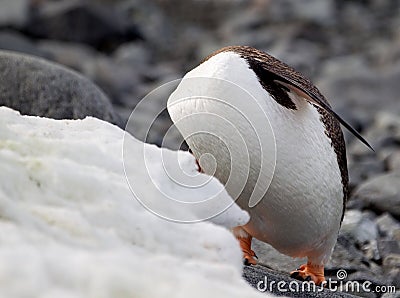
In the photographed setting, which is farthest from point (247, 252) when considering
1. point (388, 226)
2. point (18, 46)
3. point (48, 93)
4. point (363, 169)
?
point (18, 46)

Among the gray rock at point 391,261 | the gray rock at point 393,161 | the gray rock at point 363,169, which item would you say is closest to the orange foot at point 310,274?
the gray rock at point 391,261

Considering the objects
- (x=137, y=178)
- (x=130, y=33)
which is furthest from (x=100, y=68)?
(x=137, y=178)

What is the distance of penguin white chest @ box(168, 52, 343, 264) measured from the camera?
10.9 feet

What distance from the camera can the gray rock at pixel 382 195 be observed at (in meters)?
5.82

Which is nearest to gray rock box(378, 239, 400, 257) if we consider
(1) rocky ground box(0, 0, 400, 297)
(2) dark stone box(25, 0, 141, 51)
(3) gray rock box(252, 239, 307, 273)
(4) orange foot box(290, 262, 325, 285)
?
(1) rocky ground box(0, 0, 400, 297)

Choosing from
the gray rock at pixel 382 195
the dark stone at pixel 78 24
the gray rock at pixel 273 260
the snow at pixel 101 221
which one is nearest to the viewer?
the snow at pixel 101 221

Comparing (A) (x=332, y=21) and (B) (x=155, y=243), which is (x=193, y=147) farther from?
(A) (x=332, y=21)

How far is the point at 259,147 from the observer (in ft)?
10.9

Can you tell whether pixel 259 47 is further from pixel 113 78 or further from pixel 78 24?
pixel 113 78

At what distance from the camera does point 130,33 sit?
14336mm

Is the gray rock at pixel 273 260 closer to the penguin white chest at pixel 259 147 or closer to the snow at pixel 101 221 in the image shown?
the penguin white chest at pixel 259 147

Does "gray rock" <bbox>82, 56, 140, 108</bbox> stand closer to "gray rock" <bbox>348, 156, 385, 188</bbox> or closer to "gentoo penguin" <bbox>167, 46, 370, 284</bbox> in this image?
"gray rock" <bbox>348, 156, 385, 188</bbox>

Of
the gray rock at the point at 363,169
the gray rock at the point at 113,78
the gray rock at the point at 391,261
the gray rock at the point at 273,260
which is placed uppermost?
the gray rock at the point at 113,78

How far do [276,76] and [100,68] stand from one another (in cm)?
794
